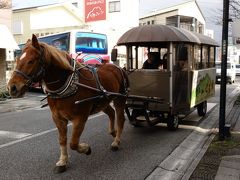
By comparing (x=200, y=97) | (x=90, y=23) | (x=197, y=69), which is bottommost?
(x=200, y=97)

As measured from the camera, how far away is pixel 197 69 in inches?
425

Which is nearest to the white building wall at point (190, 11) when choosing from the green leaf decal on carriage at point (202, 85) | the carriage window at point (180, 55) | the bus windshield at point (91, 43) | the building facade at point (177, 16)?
the building facade at point (177, 16)

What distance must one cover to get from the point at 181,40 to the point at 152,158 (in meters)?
3.12

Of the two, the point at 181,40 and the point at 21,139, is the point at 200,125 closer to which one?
the point at 181,40

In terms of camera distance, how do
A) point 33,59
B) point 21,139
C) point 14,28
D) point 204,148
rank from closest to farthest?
point 33,59, point 204,148, point 21,139, point 14,28

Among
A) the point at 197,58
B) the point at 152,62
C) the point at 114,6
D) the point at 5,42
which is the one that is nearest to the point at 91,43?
the point at 5,42

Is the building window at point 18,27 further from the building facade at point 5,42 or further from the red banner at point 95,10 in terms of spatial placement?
the building facade at point 5,42

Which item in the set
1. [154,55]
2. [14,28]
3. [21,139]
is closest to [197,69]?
[154,55]

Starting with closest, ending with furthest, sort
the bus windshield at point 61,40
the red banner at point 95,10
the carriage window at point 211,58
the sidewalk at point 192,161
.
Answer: the sidewalk at point 192,161
the carriage window at point 211,58
the bus windshield at point 61,40
the red banner at point 95,10

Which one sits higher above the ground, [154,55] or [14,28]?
[14,28]

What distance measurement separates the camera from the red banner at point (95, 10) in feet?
154

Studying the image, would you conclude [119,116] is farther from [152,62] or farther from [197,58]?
[197,58]

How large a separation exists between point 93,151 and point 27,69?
8.79 feet

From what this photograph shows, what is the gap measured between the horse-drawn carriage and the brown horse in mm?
2513
